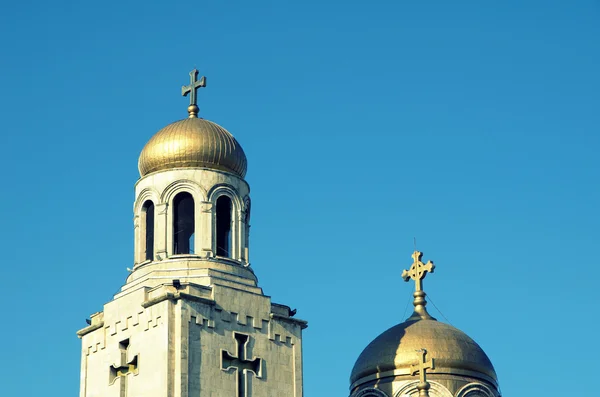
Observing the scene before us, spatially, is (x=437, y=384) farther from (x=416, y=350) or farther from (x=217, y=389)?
(x=217, y=389)

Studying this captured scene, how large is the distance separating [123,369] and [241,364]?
3.21 m

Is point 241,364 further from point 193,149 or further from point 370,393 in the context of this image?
point 370,393

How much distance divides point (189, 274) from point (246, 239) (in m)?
2.56

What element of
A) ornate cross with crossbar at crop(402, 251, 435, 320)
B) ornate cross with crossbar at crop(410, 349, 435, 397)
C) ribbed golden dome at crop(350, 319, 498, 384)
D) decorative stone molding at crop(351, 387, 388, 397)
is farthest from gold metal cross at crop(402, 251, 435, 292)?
ornate cross with crossbar at crop(410, 349, 435, 397)

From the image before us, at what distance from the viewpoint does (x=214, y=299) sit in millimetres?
42031

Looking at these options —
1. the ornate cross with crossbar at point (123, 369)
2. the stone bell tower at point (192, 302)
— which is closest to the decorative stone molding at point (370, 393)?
the stone bell tower at point (192, 302)

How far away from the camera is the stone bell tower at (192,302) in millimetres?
41094

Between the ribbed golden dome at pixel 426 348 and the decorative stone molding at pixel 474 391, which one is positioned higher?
the ribbed golden dome at pixel 426 348

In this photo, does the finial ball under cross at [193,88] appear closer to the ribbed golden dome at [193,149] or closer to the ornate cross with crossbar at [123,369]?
the ribbed golden dome at [193,149]

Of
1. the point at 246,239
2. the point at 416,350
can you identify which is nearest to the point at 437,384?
the point at 416,350

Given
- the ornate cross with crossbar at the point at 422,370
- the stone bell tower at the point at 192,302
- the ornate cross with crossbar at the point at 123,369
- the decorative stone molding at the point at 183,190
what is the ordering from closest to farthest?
the stone bell tower at the point at 192,302 → the ornate cross with crossbar at the point at 123,369 → the decorative stone molding at the point at 183,190 → the ornate cross with crossbar at the point at 422,370

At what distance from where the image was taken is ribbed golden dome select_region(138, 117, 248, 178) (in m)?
44.0

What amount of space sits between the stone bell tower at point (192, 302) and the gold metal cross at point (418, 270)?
37.8 feet

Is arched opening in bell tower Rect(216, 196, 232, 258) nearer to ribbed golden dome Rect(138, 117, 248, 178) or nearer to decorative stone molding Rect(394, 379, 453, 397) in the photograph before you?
ribbed golden dome Rect(138, 117, 248, 178)
